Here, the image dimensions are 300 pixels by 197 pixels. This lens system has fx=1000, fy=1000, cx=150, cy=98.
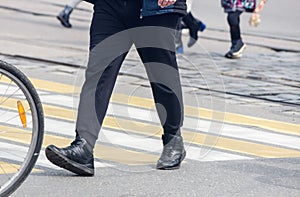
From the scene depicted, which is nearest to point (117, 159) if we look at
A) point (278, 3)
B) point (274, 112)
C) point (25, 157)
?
point (25, 157)

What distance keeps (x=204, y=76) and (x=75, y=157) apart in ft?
14.5

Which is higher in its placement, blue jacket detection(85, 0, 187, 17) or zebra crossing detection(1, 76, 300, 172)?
blue jacket detection(85, 0, 187, 17)

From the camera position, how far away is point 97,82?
6.20 metres

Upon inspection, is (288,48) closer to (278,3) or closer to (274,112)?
(274,112)

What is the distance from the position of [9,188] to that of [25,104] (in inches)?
18.1

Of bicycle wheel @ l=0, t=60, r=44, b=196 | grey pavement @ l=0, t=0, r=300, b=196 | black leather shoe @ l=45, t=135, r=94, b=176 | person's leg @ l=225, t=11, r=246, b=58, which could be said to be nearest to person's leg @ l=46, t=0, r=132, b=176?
black leather shoe @ l=45, t=135, r=94, b=176

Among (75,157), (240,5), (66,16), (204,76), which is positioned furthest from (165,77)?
(66,16)

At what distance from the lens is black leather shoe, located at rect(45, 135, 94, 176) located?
6047 millimetres

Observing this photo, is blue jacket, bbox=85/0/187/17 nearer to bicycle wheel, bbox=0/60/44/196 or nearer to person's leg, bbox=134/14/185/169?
person's leg, bbox=134/14/185/169

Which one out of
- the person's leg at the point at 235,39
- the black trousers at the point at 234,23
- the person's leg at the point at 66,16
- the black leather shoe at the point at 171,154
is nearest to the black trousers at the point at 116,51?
the black leather shoe at the point at 171,154

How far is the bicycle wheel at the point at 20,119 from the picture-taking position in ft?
17.3

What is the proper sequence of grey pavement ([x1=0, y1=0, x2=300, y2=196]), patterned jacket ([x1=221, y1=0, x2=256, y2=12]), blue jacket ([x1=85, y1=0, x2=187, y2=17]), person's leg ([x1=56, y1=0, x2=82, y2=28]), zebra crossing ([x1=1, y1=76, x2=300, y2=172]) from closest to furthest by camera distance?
grey pavement ([x1=0, y1=0, x2=300, y2=196])
blue jacket ([x1=85, y1=0, x2=187, y2=17])
zebra crossing ([x1=1, y1=76, x2=300, y2=172])
patterned jacket ([x1=221, y1=0, x2=256, y2=12])
person's leg ([x1=56, y1=0, x2=82, y2=28])

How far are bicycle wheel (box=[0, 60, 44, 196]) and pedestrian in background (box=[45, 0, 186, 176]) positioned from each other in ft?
1.39

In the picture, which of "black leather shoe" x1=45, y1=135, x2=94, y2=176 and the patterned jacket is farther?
the patterned jacket
